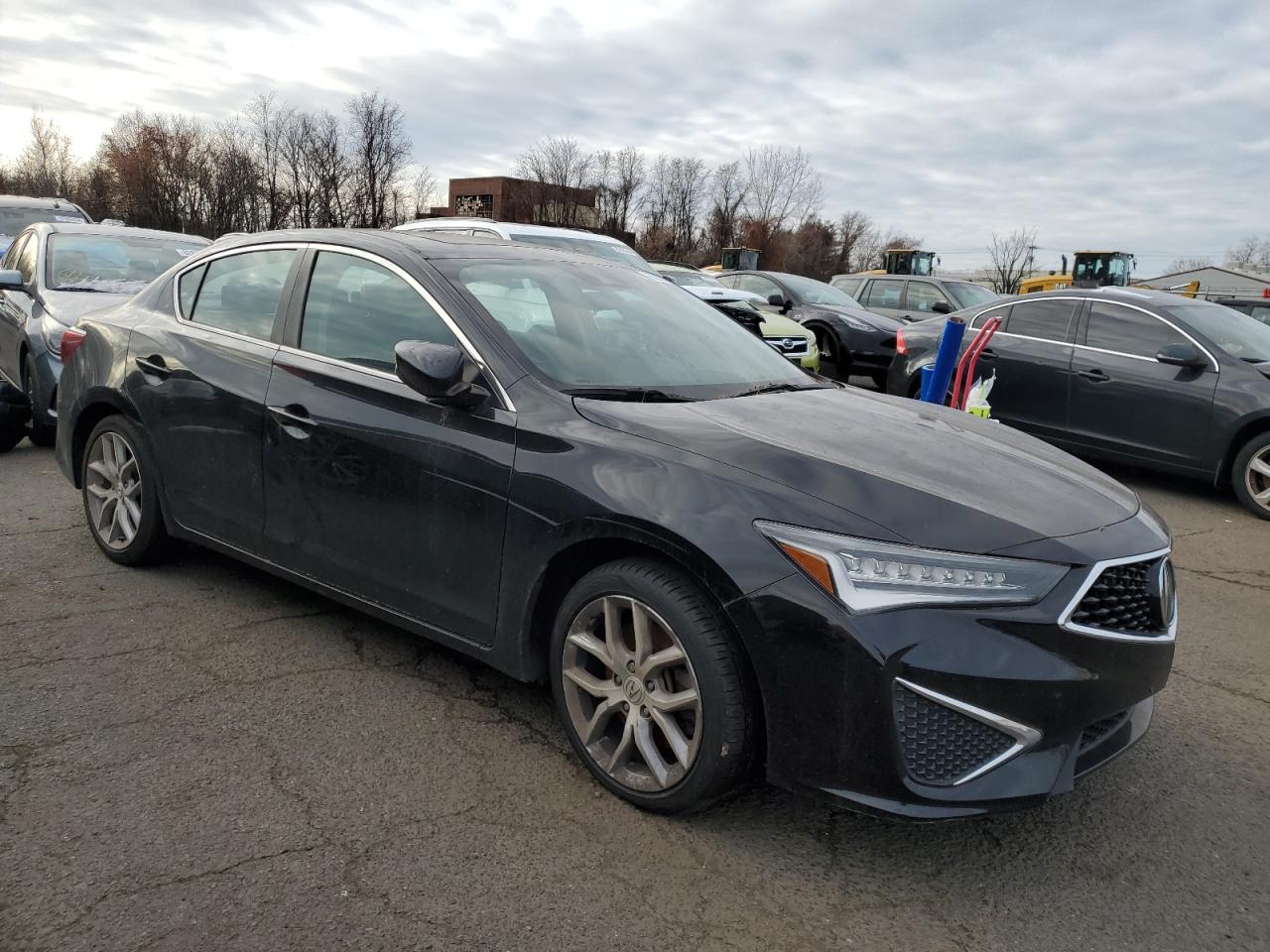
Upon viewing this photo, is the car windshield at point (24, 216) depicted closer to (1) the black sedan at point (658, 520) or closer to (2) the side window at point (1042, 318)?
(1) the black sedan at point (658, 520)

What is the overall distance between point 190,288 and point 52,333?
335 cm

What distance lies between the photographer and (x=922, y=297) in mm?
14836

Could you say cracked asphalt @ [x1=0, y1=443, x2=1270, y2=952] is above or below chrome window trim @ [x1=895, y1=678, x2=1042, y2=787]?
below

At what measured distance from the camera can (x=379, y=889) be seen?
7.84 ft

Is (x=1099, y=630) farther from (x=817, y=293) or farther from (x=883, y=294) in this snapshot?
(x=883, y=294)

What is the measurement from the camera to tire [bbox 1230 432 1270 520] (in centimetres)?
694

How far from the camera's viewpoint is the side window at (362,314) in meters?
3.37

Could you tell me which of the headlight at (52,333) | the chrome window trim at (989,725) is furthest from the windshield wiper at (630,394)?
the headlight at (52,333)

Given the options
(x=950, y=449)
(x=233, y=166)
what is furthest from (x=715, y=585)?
(x=233, y=166)

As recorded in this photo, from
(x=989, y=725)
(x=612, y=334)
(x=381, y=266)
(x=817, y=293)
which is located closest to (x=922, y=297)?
(x=817, y=293)

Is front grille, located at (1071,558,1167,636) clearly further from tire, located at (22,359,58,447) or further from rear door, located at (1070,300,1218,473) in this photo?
tire, located at (22,359,58,447)

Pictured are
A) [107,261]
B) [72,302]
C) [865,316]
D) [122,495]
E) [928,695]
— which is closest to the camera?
[928,695]

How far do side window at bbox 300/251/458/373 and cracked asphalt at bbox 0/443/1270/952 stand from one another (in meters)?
1.17

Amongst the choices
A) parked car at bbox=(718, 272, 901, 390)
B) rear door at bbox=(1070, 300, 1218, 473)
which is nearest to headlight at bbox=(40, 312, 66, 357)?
parked car at bbox=(718, 272, 901, 390)
